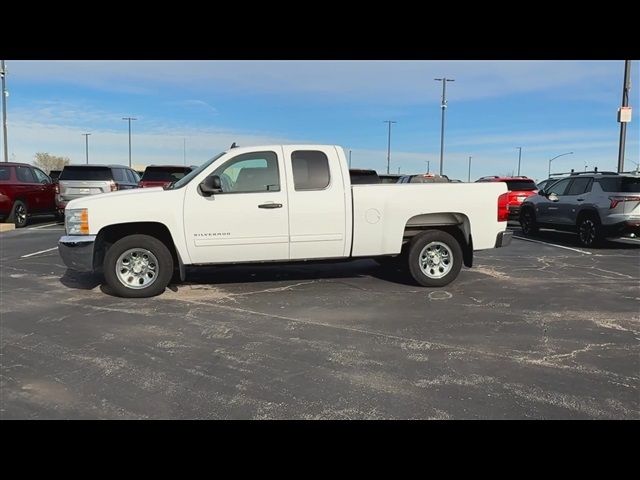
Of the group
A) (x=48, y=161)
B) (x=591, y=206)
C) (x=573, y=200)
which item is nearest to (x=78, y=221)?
(x=591, y=206)

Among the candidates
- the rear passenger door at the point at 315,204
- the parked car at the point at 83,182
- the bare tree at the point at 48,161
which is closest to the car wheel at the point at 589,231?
the rear passenger door at the point at 315,204

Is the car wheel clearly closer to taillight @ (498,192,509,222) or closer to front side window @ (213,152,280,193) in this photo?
taillight @ (498,192,509,222)

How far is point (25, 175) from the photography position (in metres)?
15.3

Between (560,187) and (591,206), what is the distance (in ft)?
6.13

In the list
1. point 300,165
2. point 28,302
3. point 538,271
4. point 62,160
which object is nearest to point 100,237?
point 28,302

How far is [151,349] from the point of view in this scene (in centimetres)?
472

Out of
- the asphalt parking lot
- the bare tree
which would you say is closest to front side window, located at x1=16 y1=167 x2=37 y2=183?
the asphalt parking lot

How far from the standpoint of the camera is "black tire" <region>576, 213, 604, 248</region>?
11.6 meters

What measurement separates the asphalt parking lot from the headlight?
0.89 meters

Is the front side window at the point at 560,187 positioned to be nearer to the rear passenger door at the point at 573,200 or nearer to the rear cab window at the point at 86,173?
the rear passenger door at the point at 573,200

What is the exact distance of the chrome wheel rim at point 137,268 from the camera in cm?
666

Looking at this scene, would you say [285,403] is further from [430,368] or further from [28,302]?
[28,302]

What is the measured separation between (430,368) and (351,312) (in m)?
1.83

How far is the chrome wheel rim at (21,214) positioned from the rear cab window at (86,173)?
4.79 ft
